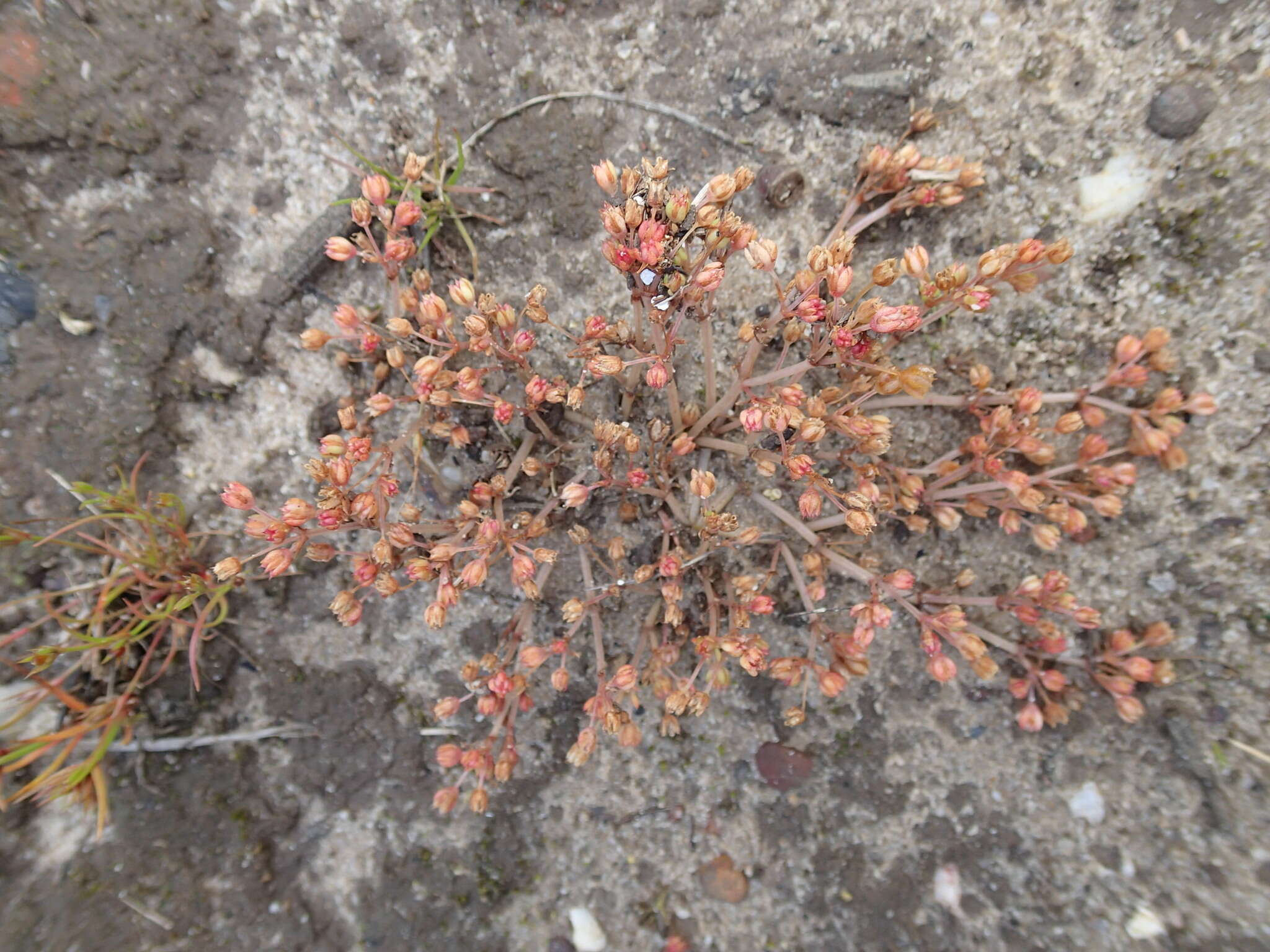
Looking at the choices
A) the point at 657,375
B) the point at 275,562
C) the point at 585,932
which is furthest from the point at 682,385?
the point at 585,932

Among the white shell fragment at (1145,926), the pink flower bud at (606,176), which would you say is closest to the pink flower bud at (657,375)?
the pink flower bud at (606,176)

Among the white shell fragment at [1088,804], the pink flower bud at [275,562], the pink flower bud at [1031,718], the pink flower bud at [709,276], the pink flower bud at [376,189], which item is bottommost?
the white shell fragment at [1088,804]

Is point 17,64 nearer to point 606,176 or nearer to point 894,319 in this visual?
point 606,176

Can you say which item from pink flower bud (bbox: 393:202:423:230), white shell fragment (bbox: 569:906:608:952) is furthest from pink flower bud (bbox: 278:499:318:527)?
white shell fragment (bbox: 569:906:608:952)

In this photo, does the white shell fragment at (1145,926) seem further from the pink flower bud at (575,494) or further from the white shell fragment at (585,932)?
the pink flower bud at (575,494)

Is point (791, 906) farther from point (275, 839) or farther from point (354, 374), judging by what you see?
point (354, 374)

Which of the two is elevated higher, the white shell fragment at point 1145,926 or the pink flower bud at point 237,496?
the pink flower bud at point 237,496

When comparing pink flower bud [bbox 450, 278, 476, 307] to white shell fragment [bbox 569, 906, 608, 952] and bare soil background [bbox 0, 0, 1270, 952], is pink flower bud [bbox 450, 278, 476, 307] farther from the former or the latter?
white shell fragment [bbox 569, 906, 608, 952]
